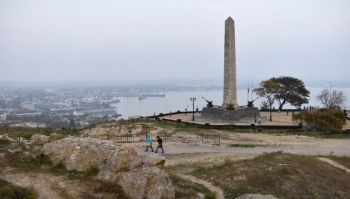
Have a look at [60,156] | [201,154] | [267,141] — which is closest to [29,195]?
[60,156]

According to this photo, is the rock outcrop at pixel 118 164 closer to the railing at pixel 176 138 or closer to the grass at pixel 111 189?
the grass at pixel 111 189

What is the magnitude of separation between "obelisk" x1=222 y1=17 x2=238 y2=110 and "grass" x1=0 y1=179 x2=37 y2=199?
36187 mm

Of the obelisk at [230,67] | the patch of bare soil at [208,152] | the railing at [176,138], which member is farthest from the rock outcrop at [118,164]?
the obelisk at [230,67]

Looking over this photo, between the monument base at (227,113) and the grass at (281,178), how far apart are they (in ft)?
81.5

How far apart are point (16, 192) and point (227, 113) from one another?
3511 centimetres

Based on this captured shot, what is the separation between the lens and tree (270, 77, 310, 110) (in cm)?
5772

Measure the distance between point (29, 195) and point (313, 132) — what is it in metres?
28.6

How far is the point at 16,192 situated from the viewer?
902cm

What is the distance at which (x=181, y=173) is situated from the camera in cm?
1653

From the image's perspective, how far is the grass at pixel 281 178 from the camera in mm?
13398

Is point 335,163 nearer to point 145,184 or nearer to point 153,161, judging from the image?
point 153,161

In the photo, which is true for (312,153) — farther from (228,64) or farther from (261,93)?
(261,93)

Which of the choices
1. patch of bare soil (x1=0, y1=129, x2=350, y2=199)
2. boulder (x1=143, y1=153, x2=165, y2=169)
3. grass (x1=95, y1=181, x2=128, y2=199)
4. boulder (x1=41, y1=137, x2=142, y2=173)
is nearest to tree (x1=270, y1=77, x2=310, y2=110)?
patch of bare soil (x1=0, y1=129, x2=350, y2=199)

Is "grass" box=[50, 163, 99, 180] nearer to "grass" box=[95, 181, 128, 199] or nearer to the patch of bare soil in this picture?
the patch of bare soil
